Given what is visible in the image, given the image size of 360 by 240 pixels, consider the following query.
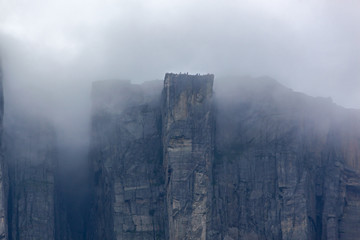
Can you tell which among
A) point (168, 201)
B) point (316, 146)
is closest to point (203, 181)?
point (168, 201)

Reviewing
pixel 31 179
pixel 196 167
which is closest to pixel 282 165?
pixel 196 167

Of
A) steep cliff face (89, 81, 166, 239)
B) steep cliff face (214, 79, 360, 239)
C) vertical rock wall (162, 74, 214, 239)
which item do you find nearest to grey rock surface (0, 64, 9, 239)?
steep cliff face (89, 81, 166, 239)

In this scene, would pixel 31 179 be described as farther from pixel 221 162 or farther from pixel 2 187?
pixel 221 162

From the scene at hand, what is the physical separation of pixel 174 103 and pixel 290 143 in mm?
8422

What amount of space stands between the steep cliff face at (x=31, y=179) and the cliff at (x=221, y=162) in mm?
3440

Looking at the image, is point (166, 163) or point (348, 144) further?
point (348, 144)

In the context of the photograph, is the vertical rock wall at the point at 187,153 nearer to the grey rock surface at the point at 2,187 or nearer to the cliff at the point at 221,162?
the cliff at the point at 221,162

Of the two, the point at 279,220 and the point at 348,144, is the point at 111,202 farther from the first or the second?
the point at 348,144

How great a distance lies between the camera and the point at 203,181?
40.9 metres

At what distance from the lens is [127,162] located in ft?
139

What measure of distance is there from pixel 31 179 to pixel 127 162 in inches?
239

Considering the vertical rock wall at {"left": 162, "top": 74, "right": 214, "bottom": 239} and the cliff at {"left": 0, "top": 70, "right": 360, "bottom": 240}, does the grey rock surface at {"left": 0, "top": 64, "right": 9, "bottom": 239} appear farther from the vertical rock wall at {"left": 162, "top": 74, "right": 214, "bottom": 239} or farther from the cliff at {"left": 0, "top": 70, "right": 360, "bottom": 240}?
the vertical rock wall at {"left": 162, "top": 74, "right": 214, "bottom": 239}

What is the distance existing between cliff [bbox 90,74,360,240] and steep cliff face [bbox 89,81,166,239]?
65 mm

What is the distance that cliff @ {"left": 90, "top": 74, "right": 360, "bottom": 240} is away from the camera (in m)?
41.0
